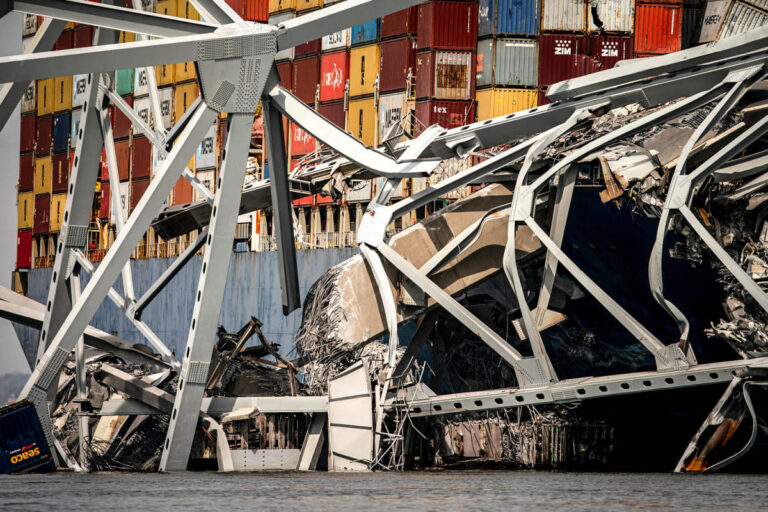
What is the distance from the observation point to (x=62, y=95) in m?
77.8

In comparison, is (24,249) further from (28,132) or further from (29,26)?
(29,26)

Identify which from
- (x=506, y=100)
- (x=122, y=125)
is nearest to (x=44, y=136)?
(x=122, y=125)

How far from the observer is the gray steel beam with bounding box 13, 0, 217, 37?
19625 mm

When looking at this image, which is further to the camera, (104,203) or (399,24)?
(104,203)

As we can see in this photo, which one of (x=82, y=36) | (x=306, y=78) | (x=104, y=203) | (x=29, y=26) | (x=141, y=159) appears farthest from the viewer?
(x=29, y=26)

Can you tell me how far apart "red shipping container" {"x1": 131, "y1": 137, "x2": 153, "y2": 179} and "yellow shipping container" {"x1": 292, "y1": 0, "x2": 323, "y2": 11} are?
1469cm

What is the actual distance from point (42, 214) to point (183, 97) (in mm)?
16334

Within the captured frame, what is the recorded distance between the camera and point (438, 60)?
2219 inches

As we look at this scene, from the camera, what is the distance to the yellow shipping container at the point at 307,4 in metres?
62.4

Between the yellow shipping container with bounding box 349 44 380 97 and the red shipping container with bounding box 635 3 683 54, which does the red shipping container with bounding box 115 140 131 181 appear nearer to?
the yellow shipping container with bounding box 349 44 380 97

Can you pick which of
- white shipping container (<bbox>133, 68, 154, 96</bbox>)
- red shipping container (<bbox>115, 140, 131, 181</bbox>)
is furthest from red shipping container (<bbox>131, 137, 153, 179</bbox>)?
white shipping container (<bbox>133, 68, 154, 96</bbox>)

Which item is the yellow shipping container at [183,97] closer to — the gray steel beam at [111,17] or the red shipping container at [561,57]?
the red shipping container at [561,57]

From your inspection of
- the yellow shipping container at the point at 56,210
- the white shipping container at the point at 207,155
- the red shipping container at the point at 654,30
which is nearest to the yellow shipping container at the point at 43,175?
the yellow shipping container at the point at 56,210

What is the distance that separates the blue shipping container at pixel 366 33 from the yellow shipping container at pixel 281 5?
5.56 m
